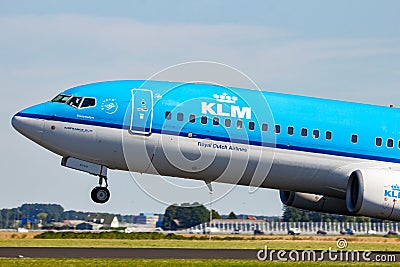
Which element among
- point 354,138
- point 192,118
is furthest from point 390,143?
point 192,118

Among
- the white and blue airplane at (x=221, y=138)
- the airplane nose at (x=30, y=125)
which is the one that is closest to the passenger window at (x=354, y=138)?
the white and blue airplane at (x=221, y=138)

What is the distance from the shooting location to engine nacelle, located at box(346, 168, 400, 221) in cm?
4094

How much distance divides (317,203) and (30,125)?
1415 cm

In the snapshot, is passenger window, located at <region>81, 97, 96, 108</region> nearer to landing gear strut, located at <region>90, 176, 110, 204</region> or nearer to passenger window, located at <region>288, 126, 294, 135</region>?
landing gear strut, located at <region>90, 176, 110, 204</region>

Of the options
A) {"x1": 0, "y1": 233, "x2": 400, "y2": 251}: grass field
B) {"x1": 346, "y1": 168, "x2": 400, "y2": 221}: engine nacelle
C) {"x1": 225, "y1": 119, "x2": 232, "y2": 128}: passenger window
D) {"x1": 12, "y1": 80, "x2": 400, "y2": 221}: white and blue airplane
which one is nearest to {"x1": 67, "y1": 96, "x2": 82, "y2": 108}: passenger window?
{"x1": 12, "y1": 80, "x2": 400, "y2": 221}: white and blue airplane

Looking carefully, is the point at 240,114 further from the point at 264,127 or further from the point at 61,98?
the point at 61,98

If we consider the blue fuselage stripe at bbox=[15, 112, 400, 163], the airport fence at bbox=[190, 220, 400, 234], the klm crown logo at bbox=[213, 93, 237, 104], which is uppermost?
the klm crown logo at bbox=[213, 93, 237, 104]

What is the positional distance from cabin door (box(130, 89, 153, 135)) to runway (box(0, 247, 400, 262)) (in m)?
4.84

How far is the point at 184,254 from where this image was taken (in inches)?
1437

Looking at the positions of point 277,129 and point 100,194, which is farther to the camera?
point 277,129

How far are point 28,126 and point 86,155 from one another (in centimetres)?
259

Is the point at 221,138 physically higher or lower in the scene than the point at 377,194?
higher

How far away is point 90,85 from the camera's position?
40.7 meters

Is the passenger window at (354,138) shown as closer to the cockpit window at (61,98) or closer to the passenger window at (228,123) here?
the passenger window at (228,123)
